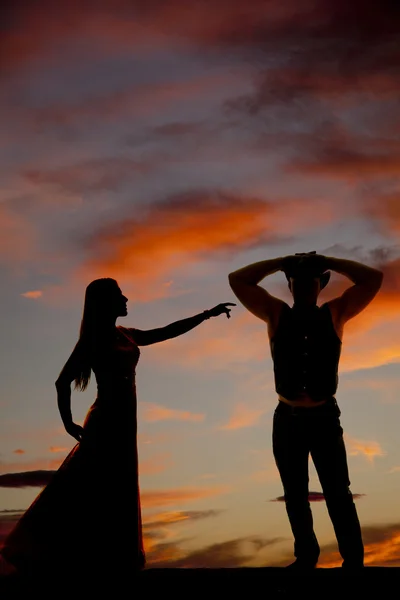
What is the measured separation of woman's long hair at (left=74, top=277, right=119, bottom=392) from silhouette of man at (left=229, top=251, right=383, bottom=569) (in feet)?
5.19

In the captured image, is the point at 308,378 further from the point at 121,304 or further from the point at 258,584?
the point at 121,304

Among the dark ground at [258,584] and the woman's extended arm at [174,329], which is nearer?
the dark ground at [258,584]

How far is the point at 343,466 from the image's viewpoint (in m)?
5.84

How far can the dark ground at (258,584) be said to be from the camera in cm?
529

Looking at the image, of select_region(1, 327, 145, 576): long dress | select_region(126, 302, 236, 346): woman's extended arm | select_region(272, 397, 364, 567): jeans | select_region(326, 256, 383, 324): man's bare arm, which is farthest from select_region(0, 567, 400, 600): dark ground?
select_region(126, 302, 236, 346): woman's extended arm

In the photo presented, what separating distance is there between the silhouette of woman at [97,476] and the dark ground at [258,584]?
635mm

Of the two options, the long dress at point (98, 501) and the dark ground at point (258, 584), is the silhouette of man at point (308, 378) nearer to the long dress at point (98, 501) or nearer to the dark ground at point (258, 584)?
the dark ground at point (258, 584)

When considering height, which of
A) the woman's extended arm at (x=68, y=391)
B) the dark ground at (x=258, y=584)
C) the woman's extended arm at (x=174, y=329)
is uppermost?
the woman's extended arm at (x=174, y=329)

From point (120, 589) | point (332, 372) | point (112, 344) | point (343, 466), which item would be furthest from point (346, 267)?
point (120, 589)

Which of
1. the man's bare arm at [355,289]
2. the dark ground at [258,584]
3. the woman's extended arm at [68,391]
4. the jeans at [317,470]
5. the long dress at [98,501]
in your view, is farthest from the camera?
the woman's extended arm at [68,391]

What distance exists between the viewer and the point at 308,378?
5938 millimetres

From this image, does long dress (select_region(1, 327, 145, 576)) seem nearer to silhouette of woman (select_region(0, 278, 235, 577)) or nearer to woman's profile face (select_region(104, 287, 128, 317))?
silhouette of woman (select_region(0, 278, 235, 577))

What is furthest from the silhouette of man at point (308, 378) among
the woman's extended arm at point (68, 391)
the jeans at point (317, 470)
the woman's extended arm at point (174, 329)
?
the woman's extended arm at point (68, 391)

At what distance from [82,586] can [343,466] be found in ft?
7.79
